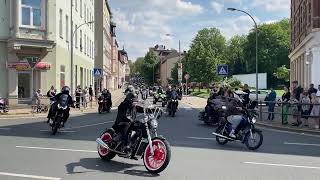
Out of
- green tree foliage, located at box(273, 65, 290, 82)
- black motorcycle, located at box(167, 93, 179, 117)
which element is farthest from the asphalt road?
green tree foliage, located at box(273, 65, 290, 82)

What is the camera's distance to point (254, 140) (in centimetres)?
1302

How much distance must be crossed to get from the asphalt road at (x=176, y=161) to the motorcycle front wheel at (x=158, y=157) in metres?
0.16

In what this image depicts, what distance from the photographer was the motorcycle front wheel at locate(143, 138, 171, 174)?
8891mm

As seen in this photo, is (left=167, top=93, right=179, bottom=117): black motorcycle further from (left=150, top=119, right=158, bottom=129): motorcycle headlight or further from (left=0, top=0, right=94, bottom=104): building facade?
(left=150, top=119, right=158, bottom=129): motorcycle headlight

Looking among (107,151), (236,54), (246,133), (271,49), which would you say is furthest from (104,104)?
(236,54)

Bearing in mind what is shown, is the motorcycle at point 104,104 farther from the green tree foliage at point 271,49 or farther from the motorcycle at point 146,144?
the green tree foliage at point 271,49

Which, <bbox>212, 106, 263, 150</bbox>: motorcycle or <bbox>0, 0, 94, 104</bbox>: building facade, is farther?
<bbox>0, 0, 94, 104</bbox>: building facade

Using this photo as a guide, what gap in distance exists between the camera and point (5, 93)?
103 feet

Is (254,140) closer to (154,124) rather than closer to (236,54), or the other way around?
(154,124)

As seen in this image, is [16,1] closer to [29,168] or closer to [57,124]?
[57,124]

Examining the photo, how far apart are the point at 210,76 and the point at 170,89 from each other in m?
48.7

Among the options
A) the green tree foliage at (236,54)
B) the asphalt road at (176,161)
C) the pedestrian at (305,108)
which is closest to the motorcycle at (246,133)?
the asphalt road at (176,161)

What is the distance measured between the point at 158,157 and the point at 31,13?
2503 cm

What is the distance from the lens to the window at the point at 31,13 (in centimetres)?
3164
